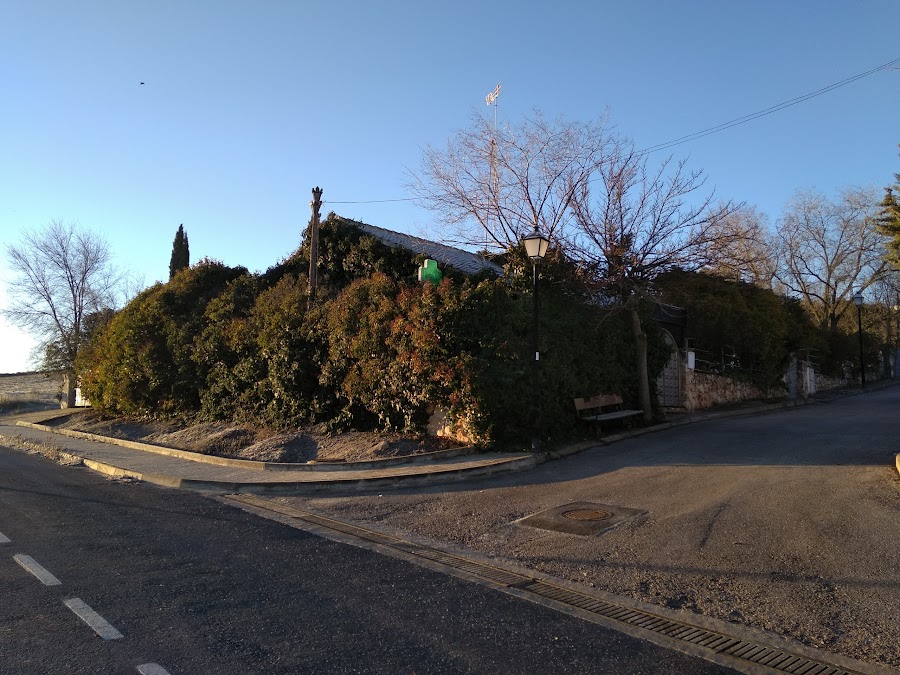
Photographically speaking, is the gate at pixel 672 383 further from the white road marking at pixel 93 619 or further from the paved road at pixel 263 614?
the white road marking at pixel 93 619

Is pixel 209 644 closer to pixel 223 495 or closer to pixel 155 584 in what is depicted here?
pixel 155 584

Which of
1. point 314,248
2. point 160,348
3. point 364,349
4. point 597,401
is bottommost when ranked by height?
point 597,401

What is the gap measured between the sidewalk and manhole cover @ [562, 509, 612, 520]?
2904 millimetres

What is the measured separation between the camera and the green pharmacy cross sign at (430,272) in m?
16.0

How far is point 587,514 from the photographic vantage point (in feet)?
26.3

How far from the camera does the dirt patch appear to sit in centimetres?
1281

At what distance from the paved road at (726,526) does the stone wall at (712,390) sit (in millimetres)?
7120

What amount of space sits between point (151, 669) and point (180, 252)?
42.5m

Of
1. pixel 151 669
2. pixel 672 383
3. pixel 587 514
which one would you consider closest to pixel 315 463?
pixel 587 514

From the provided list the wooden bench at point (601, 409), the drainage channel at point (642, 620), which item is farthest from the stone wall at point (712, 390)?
the drainage channel at point (642, 620)

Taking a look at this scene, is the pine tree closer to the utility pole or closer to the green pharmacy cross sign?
the utility pole

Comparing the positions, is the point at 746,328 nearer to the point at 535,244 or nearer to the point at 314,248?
the point at 535,244

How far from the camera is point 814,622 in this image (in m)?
4.69

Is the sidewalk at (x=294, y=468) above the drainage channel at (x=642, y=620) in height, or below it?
above
